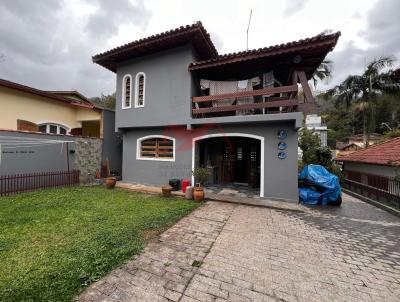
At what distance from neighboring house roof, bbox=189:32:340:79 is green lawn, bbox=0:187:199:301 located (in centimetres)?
605

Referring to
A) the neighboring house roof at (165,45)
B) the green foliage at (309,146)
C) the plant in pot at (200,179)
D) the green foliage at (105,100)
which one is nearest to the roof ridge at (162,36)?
the neighboring house roof at (165,45)

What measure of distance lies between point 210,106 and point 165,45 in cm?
357

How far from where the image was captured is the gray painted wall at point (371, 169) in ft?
29.0

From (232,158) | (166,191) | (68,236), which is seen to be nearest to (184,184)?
(166,191)

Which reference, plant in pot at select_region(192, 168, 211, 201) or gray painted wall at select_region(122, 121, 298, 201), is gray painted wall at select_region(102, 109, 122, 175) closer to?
gray painted wall at select_region(122, 121, 298, 201)

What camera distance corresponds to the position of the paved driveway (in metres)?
2.86

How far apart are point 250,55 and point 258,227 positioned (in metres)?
6.47

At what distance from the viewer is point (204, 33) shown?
27.7 ft

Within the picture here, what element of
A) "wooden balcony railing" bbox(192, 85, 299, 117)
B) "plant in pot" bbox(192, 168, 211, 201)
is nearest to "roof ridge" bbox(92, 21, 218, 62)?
"wooden balcony railing" bbox(192, 85, 299, 117)

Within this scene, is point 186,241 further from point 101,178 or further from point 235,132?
point 101,178

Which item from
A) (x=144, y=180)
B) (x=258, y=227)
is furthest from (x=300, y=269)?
(x=144, y=180)

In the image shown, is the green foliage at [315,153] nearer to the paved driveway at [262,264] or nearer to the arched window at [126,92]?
the paved driveway at [262,264]

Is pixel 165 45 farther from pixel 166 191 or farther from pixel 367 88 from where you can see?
pixel 367 88

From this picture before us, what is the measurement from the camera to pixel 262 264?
3613mm
